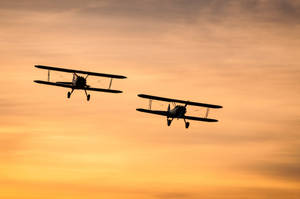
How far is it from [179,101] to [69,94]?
627 inches

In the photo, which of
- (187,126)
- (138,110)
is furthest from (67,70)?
(187,126)

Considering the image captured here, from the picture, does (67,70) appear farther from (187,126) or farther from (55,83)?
(187,126)

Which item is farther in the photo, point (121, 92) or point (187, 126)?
point (187, 126)

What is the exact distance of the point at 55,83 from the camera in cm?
9531

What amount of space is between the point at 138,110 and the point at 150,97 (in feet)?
10.3

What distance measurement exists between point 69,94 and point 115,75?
23.9 feet

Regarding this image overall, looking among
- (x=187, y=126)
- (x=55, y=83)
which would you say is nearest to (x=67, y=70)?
(x=55, y=83)

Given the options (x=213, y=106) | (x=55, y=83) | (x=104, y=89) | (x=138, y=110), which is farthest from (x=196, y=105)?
(x=55, y=83)

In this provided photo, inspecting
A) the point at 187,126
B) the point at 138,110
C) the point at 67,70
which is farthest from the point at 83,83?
the point at 187,126

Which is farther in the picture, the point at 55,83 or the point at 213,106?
the point at 213,106

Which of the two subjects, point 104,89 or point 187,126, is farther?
point 187,126

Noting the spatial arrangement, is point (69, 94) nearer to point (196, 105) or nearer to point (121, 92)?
point (121, 92)

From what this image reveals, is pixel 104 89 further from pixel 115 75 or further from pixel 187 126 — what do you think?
pixel 187 126

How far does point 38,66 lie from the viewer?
312 feet
